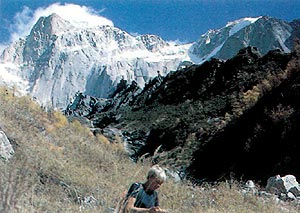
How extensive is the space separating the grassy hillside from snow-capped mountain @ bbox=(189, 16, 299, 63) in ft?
206

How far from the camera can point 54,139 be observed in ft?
30.7

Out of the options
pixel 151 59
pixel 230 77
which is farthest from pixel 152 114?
pixel 151 59

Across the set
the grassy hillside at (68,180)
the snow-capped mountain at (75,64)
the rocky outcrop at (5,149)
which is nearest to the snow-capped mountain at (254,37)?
the snow-capped mountain at (75,64)

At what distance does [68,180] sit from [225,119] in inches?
633

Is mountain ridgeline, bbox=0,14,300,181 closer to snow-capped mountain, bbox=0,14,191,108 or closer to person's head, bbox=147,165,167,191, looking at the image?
person's head, bbox=147,165,167,191

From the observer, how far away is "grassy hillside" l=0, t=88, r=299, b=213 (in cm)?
220

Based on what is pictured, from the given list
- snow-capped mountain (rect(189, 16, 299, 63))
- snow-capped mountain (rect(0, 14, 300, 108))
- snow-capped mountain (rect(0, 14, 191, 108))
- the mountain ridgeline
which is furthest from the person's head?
snow-capped mountain (rect(0, 14, 191, 108))

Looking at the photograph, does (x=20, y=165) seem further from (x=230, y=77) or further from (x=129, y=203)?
(x=230, y=77)

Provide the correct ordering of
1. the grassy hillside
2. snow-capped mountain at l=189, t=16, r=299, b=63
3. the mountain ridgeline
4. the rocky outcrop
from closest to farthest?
the grassy hillside, the rocky outcrop, the mountain ridgeline, snow-capped mountain at l=189, t=16, r=299, b=63

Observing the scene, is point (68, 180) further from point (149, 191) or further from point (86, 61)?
point (86, 61)

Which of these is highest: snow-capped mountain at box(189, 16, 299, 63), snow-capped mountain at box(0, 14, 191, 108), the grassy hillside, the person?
snow-capped mountain at box(0, 14, 191, 108)

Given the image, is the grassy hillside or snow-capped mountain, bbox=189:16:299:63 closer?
the grassy hillside

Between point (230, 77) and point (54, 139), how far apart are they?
1001 inches

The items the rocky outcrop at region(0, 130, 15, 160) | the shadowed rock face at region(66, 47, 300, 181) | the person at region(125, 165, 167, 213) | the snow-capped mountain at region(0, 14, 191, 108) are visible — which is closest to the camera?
the person at region(125, 165, 167, 213)
